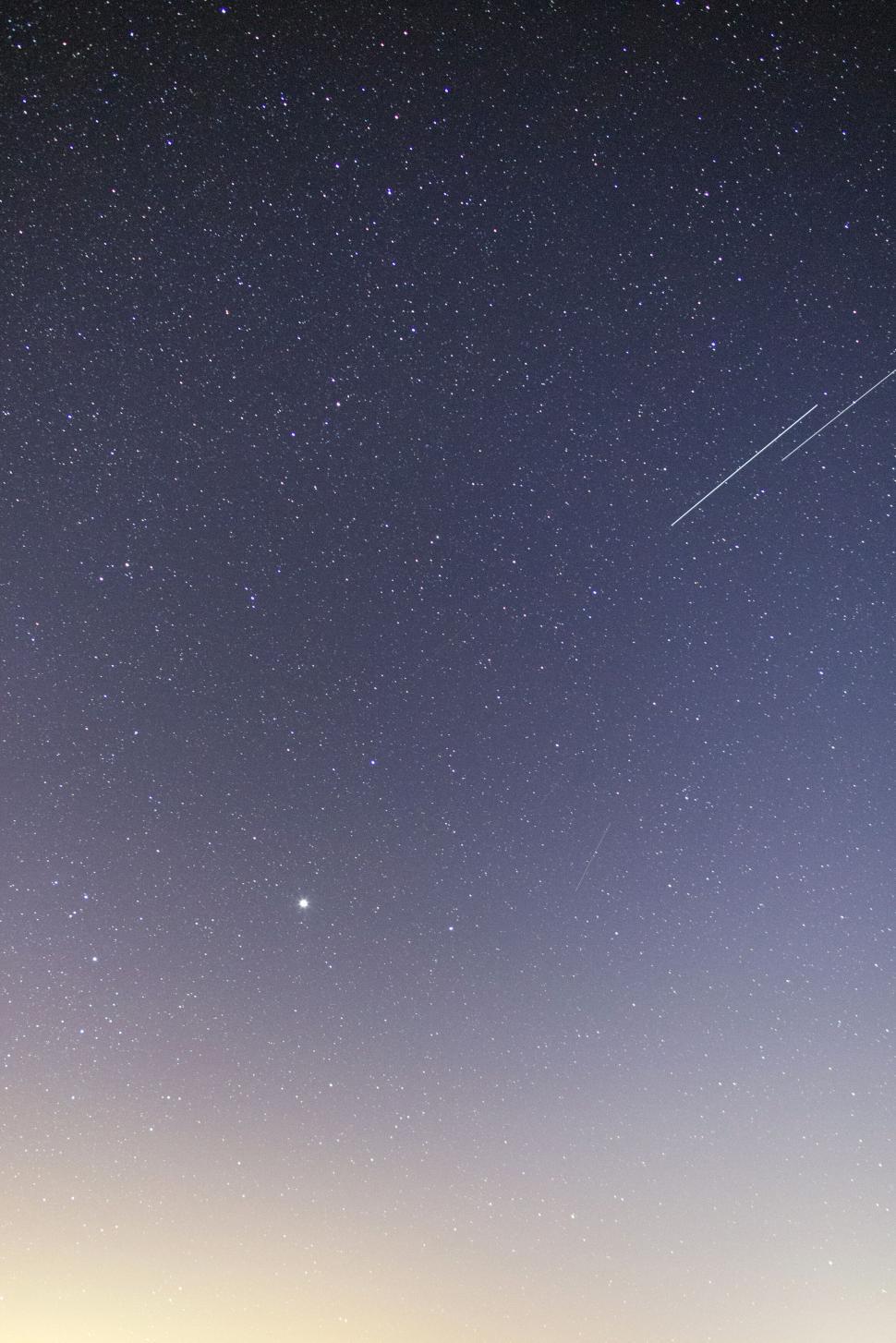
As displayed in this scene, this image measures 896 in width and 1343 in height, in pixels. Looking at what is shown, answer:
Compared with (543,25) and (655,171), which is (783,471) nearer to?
(655,171)

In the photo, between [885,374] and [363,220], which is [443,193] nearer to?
[363,220]

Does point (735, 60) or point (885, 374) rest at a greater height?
point (735, 60)

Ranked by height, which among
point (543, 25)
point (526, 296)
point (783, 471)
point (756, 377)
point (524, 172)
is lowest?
point (783, 471)

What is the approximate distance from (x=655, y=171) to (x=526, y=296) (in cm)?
39

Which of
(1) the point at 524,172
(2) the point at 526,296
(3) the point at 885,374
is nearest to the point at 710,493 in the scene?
(3) the point at 885,374

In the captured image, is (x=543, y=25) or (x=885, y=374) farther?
(x=885, y=374)

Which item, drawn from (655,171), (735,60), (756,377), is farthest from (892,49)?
(756,377)

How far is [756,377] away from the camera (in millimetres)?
2357

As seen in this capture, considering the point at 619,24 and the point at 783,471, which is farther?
the point at 783,471

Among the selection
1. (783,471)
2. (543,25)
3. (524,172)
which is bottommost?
(783,471)

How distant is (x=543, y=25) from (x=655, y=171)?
0.39m

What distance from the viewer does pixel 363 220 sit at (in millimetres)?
2254

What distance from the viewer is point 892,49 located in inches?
85.6

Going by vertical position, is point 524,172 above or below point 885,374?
above
